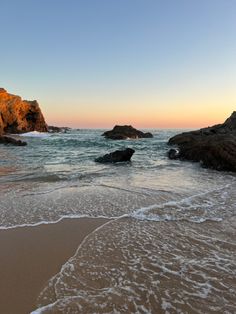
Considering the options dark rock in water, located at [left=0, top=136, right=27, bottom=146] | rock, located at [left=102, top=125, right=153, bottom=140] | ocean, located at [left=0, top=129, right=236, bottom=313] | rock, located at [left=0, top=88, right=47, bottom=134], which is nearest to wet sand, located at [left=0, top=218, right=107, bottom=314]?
ocean, located at [left=0, top=129, right=236, bottom=313]

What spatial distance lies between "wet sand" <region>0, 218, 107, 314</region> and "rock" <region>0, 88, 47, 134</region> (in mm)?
63914

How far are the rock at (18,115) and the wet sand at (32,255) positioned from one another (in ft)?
210

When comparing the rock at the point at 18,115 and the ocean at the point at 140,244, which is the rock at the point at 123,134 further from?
the ocean at the point at 140,244

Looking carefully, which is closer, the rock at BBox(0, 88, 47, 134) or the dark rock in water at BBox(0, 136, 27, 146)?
Result: the dark rock in water at BBox(0, 136, 27, 146)

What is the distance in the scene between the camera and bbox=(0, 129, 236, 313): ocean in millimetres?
3629

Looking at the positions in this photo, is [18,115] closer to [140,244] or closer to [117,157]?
[117,157]

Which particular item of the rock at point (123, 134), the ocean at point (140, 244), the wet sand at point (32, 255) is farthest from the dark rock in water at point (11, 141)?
the wet sand at point (32, 255)

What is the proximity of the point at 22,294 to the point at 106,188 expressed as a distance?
651 cm

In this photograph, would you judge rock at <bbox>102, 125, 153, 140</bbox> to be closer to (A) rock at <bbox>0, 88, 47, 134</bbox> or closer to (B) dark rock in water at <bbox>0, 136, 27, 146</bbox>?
(A) rock at <bbox>0, 88, 47, 134</bbox>

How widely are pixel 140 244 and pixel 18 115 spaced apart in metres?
75.8

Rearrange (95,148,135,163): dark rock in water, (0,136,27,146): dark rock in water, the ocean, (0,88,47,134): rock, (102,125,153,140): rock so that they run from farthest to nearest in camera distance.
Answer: (0,88,47,134): rock → (102,125,153,140): rock → (0,136,27,146): dark rock in water → (95,148,135,163): dark rock in water → the ocean

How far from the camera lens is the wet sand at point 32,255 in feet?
12.0

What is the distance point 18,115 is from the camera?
250ft

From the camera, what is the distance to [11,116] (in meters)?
73.2
